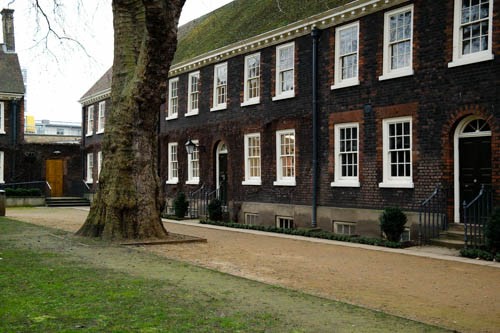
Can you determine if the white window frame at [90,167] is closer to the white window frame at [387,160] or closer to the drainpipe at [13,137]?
the drainpipe at [13,137]

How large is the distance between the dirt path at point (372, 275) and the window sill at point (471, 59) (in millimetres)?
5092

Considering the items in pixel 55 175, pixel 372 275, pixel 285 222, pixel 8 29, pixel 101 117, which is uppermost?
pixel 8 29

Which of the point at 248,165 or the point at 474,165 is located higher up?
the point at 248,165

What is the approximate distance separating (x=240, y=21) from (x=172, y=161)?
7407 millimetres

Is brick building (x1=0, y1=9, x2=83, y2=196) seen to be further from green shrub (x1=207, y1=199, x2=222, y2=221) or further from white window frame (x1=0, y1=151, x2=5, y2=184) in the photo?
green shrub (x1=207, y1=199, x2=222, y2=221)

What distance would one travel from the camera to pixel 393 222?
15.3m

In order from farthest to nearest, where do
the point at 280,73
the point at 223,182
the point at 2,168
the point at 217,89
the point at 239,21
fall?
the point at 2,168
the point at 239,21
the point at 217,89
the point at 223,182
the point at 280,73

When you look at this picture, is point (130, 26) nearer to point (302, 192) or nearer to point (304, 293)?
point (302, 192)

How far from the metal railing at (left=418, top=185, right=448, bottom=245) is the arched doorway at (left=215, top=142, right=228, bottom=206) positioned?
10.9 meters

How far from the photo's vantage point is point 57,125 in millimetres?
84062

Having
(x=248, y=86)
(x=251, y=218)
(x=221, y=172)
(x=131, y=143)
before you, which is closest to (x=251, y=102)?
(x=248, y=86)

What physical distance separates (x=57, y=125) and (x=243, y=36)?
65558mm

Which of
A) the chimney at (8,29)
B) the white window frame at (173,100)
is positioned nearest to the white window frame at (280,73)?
the white window frame at (173,100)

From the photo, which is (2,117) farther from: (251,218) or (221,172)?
(251,218)
